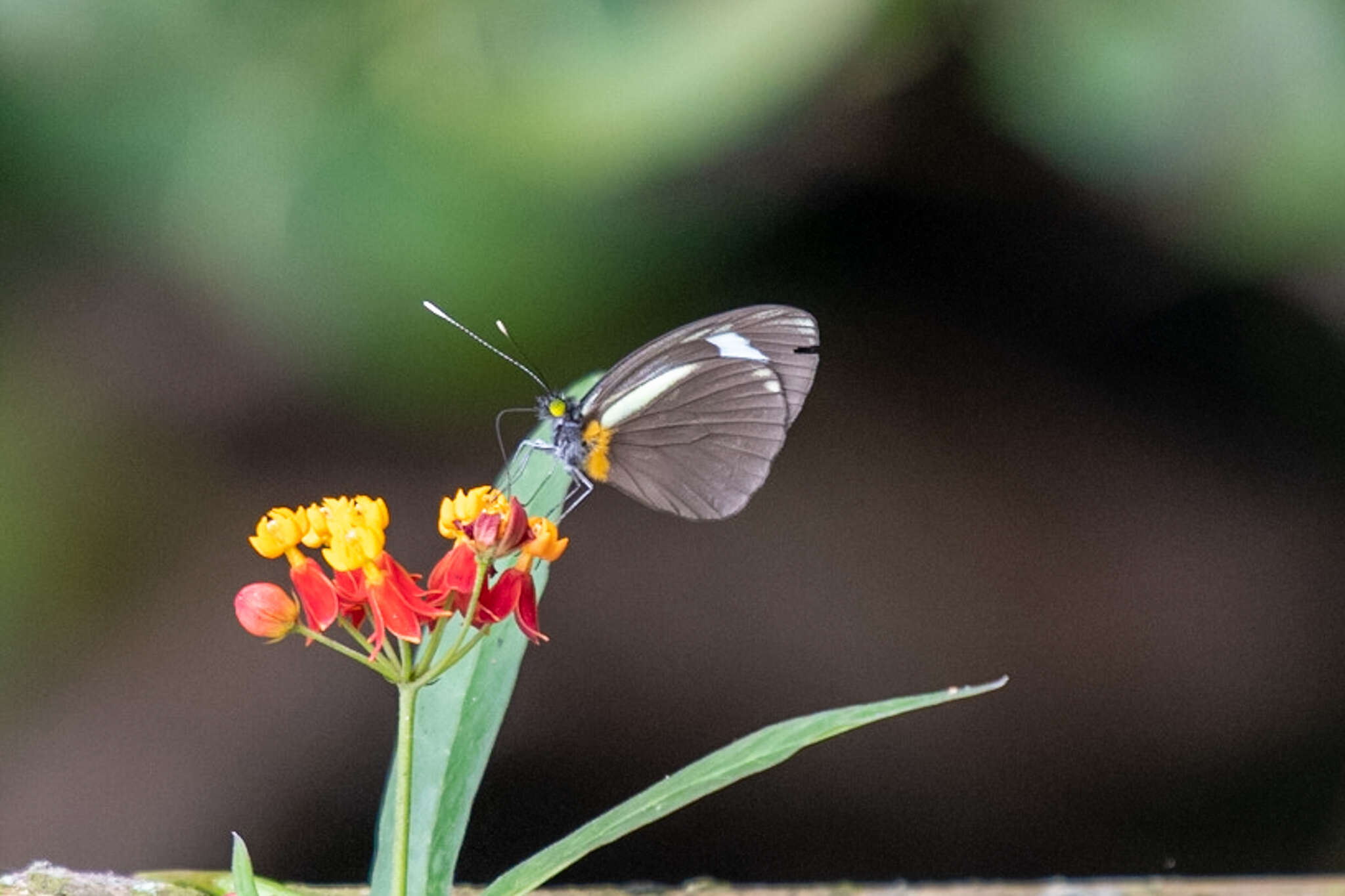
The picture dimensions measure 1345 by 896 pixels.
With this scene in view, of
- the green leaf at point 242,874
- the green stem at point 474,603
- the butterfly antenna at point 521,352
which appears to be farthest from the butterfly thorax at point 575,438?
the butterfly antenna at point 521,352

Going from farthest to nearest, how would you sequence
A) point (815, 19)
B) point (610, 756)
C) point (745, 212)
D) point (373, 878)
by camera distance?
point (610, 756), point (745, 212), point (815, 19), point (373, 878)

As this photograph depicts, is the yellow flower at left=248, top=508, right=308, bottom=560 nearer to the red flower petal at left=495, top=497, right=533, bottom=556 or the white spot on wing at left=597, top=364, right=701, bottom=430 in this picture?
the red flower petal at left=495, top=497, right=533, bottom=556

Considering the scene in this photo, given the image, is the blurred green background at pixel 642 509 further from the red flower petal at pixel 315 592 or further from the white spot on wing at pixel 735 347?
the red flower petal at pixel 315 592

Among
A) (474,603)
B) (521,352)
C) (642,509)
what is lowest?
(642,509)

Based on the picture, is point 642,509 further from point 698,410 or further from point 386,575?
point 386,575

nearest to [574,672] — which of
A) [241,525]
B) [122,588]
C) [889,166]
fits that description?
[241,525]

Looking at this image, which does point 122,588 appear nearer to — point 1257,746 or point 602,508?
point 602,508

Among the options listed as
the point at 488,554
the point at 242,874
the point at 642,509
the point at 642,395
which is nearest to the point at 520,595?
the point at 488,554
